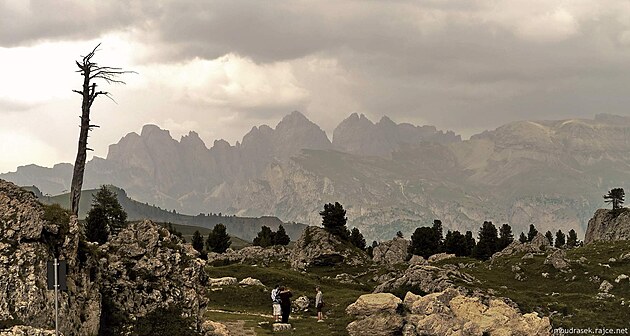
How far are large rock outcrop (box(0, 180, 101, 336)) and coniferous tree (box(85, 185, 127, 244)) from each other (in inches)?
2920

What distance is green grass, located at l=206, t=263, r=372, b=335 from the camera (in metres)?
57.2

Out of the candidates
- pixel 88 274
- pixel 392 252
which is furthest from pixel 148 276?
pixel 392 252

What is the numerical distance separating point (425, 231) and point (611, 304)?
110m

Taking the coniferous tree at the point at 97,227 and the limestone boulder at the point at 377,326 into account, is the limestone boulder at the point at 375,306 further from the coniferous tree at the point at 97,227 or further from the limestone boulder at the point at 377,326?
the coniferous tree at the point at 97,227

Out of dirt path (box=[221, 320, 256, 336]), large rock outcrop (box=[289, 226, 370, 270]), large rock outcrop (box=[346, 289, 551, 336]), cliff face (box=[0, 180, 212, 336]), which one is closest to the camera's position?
cliff face (box=[0, 180, 212, 336])

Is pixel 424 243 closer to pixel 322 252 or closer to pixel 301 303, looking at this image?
pixel 322 252

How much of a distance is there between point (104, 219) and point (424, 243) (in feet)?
292

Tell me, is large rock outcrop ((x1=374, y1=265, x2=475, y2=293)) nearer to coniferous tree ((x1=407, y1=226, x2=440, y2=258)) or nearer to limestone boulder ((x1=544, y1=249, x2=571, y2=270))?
limestone boulder ((x1=544, y1=249, x2=571, y2=270))

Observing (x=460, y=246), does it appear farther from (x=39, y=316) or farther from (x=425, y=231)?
(x=39, y=316)

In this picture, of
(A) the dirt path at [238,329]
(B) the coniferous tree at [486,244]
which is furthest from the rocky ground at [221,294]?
(B) the coniferous tree at [486,244]

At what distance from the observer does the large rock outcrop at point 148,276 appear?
138 feet

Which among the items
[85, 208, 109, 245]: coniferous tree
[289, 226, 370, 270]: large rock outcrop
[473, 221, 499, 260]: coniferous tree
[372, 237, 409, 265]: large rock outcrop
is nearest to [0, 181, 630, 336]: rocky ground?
[289, 226, 370, 270]: large rock outcrop

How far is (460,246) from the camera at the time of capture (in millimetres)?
184500

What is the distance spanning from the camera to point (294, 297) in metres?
76.2
